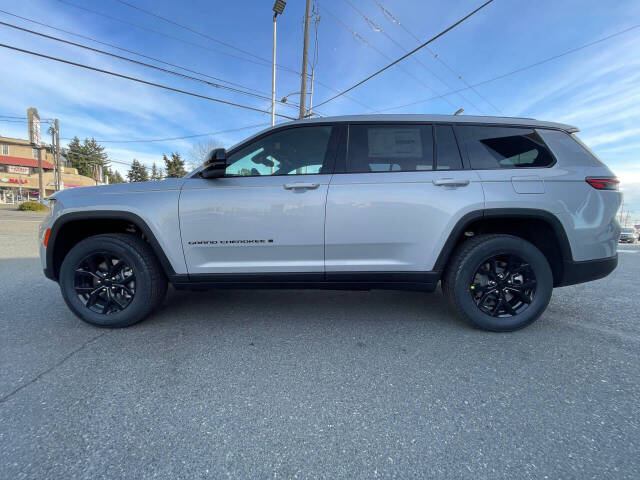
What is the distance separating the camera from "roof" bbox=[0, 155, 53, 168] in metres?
39.2

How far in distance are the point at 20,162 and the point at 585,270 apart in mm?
60641

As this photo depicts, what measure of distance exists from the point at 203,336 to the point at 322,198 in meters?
1.46

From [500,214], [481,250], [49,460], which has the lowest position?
[49,460]

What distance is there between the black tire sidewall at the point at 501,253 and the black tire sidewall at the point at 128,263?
8.51ft

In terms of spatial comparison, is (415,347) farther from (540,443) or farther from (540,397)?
(540,443)

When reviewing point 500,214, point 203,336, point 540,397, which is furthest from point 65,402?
point 500,214

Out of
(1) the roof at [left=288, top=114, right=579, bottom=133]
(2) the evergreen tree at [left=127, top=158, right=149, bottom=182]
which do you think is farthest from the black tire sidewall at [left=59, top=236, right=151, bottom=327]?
(2) the evergreen tree at [left=127, top=158, right=149, bottom=182]

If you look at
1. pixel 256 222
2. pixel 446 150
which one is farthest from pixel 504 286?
pixel 256 222

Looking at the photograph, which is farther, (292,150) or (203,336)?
(292,150)

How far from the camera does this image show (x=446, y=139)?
93.2 inches

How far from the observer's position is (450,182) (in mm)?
2191

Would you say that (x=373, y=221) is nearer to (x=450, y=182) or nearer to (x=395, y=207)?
(x=395, y=207)

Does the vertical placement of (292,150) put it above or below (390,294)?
above

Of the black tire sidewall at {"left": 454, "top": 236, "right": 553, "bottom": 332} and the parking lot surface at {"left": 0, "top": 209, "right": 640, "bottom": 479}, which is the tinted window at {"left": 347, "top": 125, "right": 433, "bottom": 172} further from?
the parking lot surface at {"left": 0, "top": 209, "right": 640, "bottom": 479}
